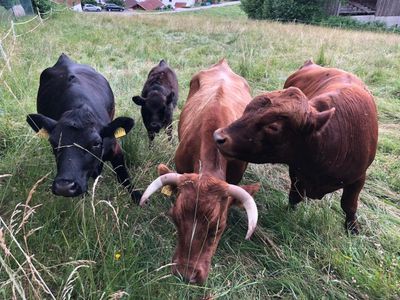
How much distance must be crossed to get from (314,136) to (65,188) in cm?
188

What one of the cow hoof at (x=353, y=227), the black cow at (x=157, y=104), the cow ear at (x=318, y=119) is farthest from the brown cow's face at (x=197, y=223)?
the black cow at (x=157, y=104)

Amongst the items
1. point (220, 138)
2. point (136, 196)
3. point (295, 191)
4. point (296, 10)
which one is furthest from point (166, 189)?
point (296, 10)

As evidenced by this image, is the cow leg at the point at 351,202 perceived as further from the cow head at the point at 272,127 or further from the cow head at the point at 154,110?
the cow head at the point at 154,110

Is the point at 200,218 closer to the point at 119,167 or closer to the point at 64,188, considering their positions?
the point at 64,188

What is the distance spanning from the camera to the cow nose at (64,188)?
2.84m

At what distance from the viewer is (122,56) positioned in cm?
1108

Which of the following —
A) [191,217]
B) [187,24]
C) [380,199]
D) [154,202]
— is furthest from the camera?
[187,24]

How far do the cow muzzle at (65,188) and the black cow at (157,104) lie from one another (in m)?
2.48

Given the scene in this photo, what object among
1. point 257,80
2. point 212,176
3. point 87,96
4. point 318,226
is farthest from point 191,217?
point 257,80

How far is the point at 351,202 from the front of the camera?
3494 mm

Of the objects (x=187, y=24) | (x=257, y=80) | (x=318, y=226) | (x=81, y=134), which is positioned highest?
(x=81, y=134)

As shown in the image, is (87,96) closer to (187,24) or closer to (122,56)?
(122,56)

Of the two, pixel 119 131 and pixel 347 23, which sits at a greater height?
pixel 119 131

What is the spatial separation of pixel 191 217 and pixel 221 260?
856mm
